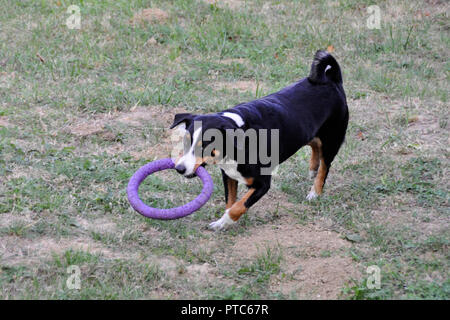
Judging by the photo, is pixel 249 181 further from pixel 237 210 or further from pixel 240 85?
pixel 240 85

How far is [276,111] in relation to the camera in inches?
200

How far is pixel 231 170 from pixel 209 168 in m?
1.25

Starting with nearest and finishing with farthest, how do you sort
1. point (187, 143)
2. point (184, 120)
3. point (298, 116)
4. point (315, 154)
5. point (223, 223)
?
point (187, 143) → point (184, 120) → point (223, 223) → point (298, 116) → point (315, 154)

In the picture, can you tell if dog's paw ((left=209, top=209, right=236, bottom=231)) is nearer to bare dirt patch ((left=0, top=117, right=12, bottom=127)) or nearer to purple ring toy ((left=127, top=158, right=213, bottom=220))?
purple ring toy ((left=127, top=158, right=213, bottom=220))

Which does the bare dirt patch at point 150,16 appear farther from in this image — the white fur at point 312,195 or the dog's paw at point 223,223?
the dog's paw at point 223,223

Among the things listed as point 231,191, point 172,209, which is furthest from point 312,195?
point 172,209

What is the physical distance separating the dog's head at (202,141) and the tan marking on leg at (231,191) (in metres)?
0.58

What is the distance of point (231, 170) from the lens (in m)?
4.95

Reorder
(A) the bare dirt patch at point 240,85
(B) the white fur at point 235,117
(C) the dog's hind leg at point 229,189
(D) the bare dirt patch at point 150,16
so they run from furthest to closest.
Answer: (D) the bare dirt patch at point 150,16
(A) the bare dirt patch at point 240,85
(C) the dog's hind leg at point 229,189
(B) the white fur at point 235,117

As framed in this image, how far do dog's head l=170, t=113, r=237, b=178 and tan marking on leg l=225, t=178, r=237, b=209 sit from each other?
0.58m

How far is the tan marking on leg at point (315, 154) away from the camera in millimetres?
5828

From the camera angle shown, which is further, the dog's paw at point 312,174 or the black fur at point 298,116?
the dog's paw at point 312,174
